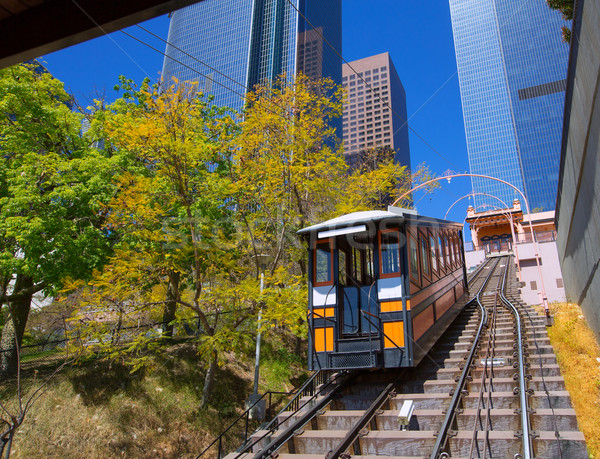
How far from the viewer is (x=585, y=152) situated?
8.98 metres

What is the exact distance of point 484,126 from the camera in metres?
112

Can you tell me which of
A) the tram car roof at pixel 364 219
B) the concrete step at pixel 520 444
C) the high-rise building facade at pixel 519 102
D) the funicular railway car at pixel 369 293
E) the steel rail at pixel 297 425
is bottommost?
the steel rail at pixel 297 425

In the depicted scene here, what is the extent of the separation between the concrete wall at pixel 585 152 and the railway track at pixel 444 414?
2570mm

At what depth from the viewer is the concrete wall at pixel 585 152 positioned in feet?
24.3

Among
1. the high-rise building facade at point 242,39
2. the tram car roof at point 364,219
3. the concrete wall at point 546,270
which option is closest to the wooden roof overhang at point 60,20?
the tram car roof at point 364,219

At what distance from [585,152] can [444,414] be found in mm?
6213

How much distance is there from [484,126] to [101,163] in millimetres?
114004

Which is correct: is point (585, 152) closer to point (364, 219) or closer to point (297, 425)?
point (364, 219)

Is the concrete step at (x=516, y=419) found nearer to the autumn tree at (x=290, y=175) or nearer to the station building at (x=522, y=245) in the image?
the autumn tree at (x=290, y=175)

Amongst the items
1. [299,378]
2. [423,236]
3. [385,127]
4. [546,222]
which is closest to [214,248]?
[423,236]

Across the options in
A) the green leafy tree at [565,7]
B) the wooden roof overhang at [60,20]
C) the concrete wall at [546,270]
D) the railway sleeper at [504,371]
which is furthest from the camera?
the concrete wall at [546,270]

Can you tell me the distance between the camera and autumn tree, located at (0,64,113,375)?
483 inches

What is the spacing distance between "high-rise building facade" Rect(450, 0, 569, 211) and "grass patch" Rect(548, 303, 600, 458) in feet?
318

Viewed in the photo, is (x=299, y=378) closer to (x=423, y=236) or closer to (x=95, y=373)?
(x=95, y=373)
